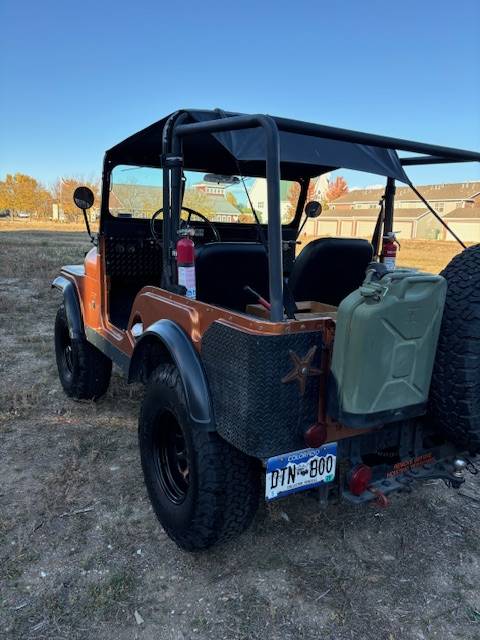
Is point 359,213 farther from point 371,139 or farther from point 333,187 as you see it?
point 371,139

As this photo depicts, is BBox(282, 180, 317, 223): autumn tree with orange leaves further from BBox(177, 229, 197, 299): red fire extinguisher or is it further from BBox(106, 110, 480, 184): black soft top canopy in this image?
BBox(177, 229, 197, 299): red fire extinguisher

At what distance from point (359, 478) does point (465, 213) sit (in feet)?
151

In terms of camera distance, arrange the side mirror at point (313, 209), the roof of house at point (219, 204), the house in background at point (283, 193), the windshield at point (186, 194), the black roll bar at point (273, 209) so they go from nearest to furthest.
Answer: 1. the black roll bar at point (273, 209)
2. the house in background at point (283, 193)
3. the windshield at point (186, 194)
4. the roof of house at point (219, 204)
5. the side mirror at point (313, 209)

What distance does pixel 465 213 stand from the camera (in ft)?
140

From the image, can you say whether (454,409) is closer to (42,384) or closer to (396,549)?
(396,549)

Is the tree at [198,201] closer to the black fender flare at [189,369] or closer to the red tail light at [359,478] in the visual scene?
the black fender flare at [189,369]

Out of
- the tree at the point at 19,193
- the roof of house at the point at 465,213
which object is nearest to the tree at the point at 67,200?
the tree at the point at 19,193

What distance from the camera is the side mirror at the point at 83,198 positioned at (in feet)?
11.8

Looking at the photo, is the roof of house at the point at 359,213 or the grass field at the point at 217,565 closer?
the grass field at the point at 217,565

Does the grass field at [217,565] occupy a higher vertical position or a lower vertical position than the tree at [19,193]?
lower

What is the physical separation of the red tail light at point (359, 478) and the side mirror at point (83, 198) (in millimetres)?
2679

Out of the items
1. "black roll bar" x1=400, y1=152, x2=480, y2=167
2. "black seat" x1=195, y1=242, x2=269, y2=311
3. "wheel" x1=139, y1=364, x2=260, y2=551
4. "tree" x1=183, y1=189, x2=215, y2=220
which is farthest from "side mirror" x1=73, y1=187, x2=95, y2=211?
"black roll bar" x1=400, y1=152, x2=480, y2=167

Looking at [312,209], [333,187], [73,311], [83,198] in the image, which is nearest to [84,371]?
[73,311]

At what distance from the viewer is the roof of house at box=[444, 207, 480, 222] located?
4008 centimetres
